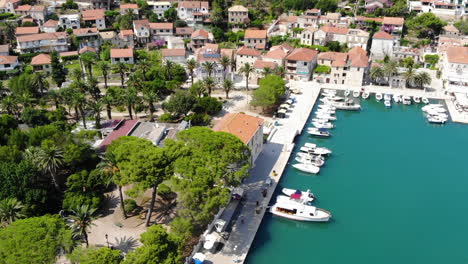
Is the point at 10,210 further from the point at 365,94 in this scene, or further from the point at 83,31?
the point at 83,31

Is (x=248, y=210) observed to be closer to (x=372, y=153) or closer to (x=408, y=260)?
(x=408, y=260)

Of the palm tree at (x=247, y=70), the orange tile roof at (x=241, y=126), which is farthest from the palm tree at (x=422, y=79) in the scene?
the orange tile roof at (x=241, y=126)

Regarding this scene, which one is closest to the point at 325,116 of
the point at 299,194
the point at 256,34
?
the point at 299,194

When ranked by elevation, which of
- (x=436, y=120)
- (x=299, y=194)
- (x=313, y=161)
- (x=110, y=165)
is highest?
(x=110, y=165)

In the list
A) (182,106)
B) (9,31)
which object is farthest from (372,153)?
(9,31)

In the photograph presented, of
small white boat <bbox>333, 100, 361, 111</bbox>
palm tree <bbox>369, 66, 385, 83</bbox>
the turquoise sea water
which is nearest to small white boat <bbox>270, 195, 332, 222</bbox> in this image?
the turquoise sea water

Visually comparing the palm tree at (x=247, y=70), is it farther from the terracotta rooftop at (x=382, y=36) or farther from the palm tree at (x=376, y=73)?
the terracotta rooftop at (x=382, y=36)
